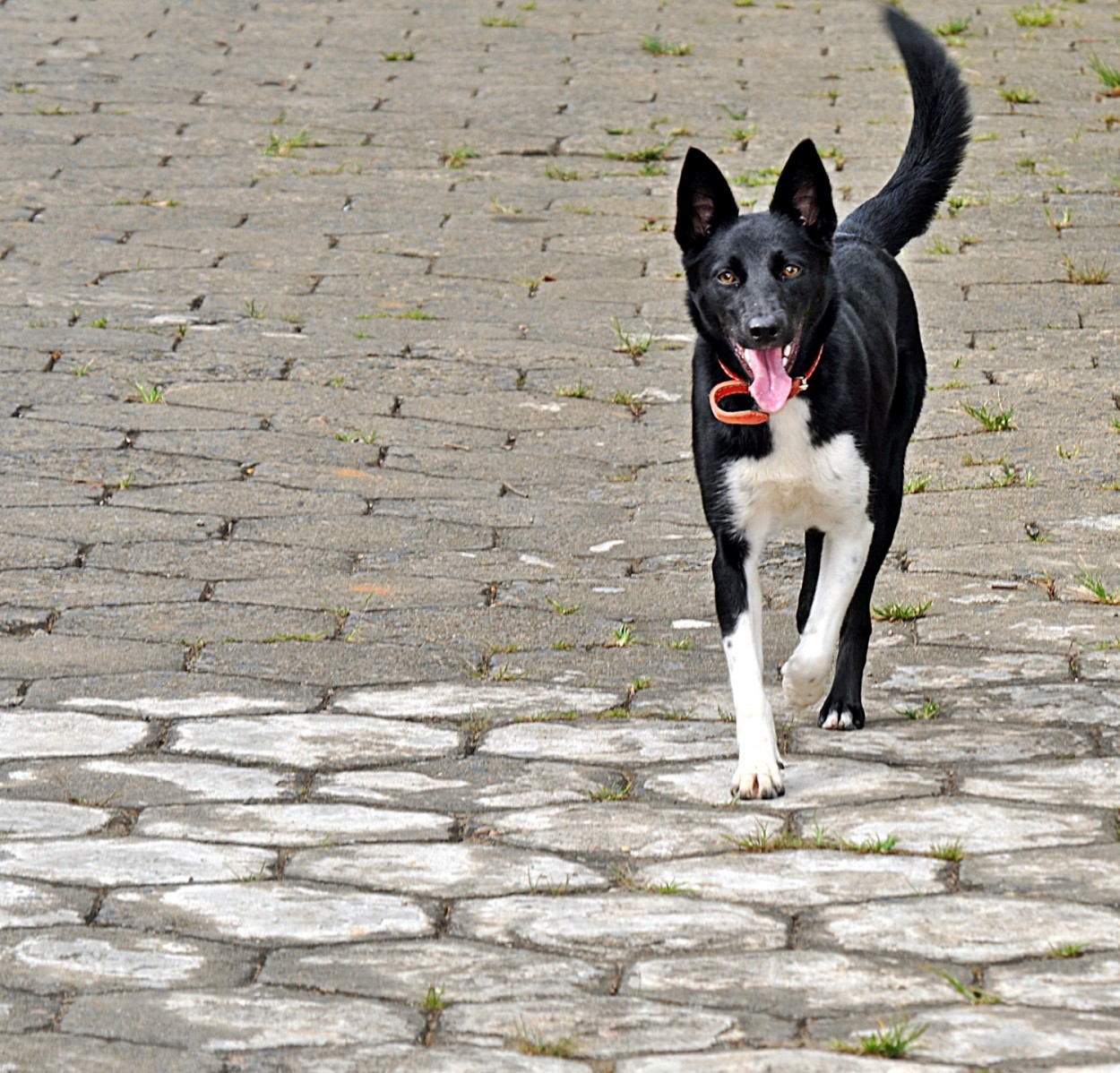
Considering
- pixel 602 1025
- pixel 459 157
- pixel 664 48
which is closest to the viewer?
pixel 602 1025

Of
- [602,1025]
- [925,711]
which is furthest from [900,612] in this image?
[602,1025]

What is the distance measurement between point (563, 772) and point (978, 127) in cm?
683

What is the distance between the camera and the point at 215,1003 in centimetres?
257

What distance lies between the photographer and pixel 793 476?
12.2 feet

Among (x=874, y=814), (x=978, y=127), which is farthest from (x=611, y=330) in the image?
(x=874, y=814)

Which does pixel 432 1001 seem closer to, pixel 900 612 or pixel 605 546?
pixel 900 612

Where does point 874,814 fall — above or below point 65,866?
below

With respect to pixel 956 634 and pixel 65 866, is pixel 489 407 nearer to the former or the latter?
pixel 956 634

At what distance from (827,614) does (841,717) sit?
0.26 meters

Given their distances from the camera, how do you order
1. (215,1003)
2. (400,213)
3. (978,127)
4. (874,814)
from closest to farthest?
1. (215,1003)
2. (874,814)
3. (400,213)
4. (978,127)

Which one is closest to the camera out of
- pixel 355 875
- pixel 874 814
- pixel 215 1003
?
pixel 215 1003

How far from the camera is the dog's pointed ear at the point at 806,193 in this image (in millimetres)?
3725

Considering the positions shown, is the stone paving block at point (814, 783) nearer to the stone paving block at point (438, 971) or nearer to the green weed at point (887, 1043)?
the stone paving block at point (438, 971)

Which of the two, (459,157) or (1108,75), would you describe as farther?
(1108,75)
